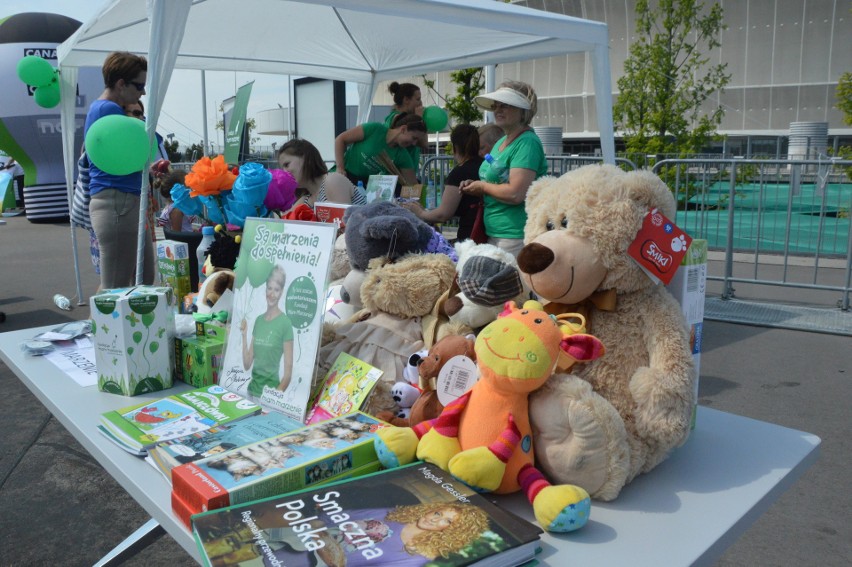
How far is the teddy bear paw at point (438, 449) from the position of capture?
42.7 inches

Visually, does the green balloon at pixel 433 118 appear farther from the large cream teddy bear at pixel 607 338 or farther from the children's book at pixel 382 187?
the large cream teddy bear at pixel 607 338

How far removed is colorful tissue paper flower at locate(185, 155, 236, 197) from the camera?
7.47 feet

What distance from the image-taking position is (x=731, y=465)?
1.26m

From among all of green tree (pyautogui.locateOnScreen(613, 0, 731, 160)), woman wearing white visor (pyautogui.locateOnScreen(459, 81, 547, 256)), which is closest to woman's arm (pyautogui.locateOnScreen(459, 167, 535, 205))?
woman wearing white visor (pyautogui.locateOnScreen(459, 81, 547, 256))

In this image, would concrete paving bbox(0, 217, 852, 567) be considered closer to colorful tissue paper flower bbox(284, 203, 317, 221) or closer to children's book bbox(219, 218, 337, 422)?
children's book bbox(219, 218, 337, 422)

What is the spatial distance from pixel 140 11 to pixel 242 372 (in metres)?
3.22

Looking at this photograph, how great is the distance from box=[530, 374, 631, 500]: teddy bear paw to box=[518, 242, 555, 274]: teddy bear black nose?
0.68 feet

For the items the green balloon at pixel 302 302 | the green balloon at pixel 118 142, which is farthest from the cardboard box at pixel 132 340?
the green balloon at pixel 118 142

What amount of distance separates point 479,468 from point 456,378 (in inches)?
9.1

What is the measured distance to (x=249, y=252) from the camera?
165 cm

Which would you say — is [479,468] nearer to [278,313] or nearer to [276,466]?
[276,466]

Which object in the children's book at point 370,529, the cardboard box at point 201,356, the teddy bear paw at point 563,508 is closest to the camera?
the children's book at point 370,529

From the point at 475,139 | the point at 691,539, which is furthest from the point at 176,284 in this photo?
the point at 475,139

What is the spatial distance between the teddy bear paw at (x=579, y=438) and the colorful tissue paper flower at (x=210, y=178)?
5.27ft
